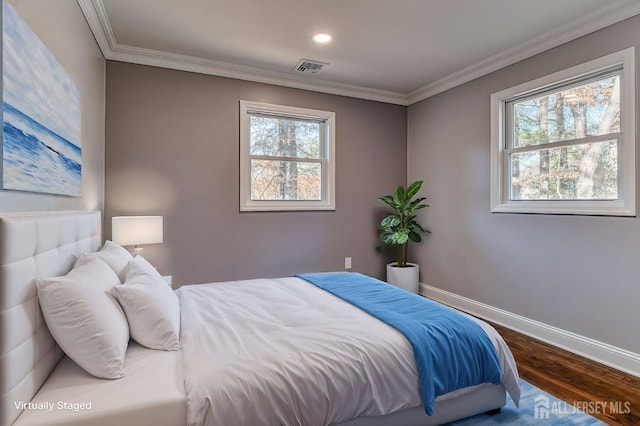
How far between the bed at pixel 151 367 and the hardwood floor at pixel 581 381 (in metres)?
0.59

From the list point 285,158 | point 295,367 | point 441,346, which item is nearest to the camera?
point 295,367

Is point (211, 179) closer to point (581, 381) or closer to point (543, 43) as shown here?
point (543, 43)

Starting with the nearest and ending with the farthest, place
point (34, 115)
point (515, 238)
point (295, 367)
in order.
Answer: point (295, 367) < point (34, 115) < point (515, 238)

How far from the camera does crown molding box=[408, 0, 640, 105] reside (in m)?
2.46

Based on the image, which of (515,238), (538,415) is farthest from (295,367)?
(515,238)

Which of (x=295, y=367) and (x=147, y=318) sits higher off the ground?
(x=147, y=318)

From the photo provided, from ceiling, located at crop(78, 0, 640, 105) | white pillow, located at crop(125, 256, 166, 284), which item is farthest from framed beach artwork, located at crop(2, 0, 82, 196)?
ceiling, located at crop(78, 0, 640, 105)

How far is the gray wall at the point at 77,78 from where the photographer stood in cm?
155

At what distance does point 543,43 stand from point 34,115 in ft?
12.0

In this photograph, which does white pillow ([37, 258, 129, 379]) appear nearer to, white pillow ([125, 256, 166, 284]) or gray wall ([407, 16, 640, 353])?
white pillow ([125, 256, 166, 284])

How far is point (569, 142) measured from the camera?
9.46 ft

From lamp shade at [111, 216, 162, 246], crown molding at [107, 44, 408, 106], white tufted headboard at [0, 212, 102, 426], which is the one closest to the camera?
white tufted headboard at [0, 212, 102, 426]

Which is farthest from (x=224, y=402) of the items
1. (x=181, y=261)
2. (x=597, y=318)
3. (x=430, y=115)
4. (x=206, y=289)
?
(x=430, y=115)

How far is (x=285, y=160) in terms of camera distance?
400 cm
